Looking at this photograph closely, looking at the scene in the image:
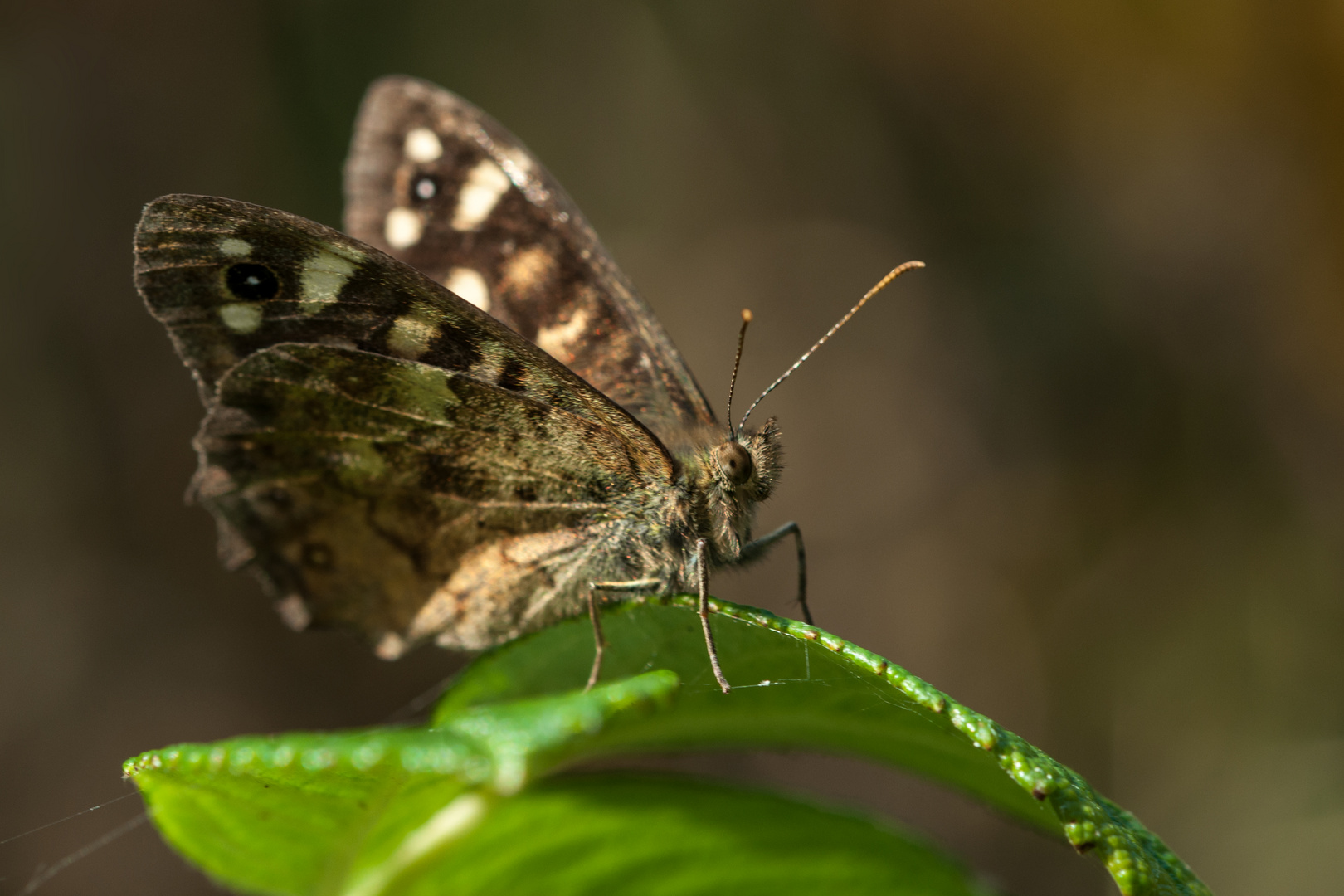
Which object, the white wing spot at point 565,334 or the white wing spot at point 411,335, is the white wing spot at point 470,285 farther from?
the white wing spot at point 411,335

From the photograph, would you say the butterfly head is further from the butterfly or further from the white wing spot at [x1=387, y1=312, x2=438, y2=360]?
the white wing spot at [x1=387, y1=312, x2=438, y2=360]

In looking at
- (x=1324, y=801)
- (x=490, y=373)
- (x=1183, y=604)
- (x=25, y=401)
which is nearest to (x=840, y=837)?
(x=490, y=373)

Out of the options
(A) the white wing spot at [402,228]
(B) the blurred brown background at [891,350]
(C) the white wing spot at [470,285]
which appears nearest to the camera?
(C) the white wing spot at [470,285]

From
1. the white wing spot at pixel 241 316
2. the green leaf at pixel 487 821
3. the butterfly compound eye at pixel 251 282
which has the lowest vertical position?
the green leaf at pixel 487 821

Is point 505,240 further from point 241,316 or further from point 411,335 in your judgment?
point 241,316

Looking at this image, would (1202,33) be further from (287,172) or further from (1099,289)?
(287,172)

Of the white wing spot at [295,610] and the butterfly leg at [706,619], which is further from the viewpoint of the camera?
the white wing spot at [295,610]

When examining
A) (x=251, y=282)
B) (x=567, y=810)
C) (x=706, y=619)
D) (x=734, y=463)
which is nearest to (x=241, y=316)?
(x=251, y=282)

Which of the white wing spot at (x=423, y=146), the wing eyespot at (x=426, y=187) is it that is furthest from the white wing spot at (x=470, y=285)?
the white wing spot at (x=423, y=146)
